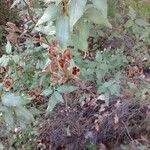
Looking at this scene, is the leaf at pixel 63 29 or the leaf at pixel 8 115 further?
the leaf at pixel 8 115

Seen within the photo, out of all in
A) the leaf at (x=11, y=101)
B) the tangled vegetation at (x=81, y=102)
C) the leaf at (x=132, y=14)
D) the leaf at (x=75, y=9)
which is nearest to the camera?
the leaf at (x=75, y=9)

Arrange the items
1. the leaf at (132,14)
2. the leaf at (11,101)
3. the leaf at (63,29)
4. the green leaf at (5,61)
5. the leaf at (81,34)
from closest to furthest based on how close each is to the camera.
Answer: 1. the leaf at (63,29)
2. the leaf at (81,34)
3. the leaf at (11,101)
4. the green leaf at (5,61)
5. the leaf at (132,14)

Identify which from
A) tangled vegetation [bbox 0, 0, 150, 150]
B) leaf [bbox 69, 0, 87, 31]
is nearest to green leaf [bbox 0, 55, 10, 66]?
tangled vegetation [bbox 0, 0, 150, 150]

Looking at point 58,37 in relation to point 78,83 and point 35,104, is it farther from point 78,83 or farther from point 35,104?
point 35,104

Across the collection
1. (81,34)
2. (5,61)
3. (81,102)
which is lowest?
(81,102)

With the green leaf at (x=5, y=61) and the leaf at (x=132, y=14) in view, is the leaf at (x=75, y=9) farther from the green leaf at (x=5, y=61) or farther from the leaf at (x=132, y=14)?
the leaf at (x=132, y=14)

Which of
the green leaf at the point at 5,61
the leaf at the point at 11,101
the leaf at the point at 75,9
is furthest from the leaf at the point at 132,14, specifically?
the leaf at the point at 75,9

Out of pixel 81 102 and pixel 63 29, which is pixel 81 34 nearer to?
pixel 63 29

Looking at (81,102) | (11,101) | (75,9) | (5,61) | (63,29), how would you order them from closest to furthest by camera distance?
(75,9)
(63,29)
(11,101)
(5,61)
(81,102)

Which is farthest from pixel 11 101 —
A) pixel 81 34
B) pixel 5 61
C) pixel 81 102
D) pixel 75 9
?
pixel 81 102
